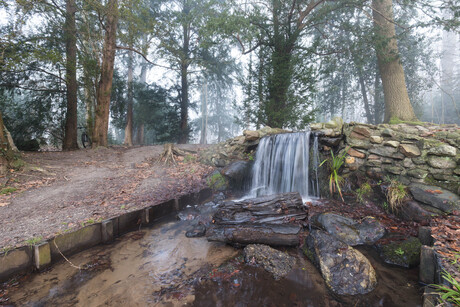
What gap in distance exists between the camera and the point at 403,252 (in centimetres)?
285

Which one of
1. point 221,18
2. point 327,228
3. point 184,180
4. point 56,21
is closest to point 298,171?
point 327,228

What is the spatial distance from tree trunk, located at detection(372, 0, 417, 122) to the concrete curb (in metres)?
9.00

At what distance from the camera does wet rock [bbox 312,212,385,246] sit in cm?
335

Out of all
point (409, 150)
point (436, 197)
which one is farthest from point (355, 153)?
point (436, 197)

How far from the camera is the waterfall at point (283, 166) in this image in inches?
223

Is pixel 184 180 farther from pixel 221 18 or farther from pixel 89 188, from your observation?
pixel 221 18

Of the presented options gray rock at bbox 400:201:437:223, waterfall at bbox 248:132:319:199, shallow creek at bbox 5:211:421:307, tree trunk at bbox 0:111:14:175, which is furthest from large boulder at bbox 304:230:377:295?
tree trunk at bbox 0:111:14:175

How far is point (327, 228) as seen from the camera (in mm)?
3594

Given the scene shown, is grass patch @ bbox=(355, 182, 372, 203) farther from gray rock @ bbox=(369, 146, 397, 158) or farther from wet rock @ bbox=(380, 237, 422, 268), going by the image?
wet rock @ bbox=(380, 237, 422, 268)

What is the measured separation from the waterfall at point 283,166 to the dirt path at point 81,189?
197 centimetres

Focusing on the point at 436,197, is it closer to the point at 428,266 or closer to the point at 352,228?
the point at 352,228

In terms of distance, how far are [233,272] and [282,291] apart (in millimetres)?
692

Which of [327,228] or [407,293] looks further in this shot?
[327,228]

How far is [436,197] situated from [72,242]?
636 cm
